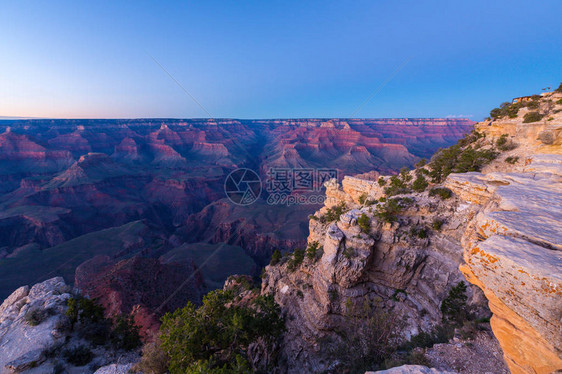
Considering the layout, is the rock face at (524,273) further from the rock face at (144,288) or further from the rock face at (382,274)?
the rock face at (144,288)

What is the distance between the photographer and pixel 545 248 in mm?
4363

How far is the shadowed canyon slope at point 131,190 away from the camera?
48781 millimetres

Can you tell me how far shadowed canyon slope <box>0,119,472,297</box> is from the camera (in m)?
48.8

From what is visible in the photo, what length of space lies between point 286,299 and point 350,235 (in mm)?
7575

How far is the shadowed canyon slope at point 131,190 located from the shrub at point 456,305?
39.4 metres

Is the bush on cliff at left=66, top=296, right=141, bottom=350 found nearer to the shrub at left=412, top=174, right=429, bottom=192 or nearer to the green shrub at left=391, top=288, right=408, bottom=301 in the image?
the green shrub at left=391, top=288, right=408, bottom=301

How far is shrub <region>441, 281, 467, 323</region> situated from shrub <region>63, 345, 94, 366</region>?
782 inches

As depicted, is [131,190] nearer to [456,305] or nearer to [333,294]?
[333,294]

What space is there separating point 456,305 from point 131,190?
103 metres

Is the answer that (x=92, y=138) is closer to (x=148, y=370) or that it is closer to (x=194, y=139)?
(x=194, y=139)

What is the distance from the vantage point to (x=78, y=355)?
1157cm

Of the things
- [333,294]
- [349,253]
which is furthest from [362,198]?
[333,294]

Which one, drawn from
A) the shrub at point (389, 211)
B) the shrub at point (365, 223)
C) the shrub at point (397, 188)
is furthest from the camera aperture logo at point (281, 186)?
the shrub at point (365, 223)

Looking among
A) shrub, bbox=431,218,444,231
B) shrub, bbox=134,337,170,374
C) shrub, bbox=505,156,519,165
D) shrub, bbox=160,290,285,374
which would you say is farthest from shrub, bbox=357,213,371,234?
shrub, bbox=134,337,170,374
